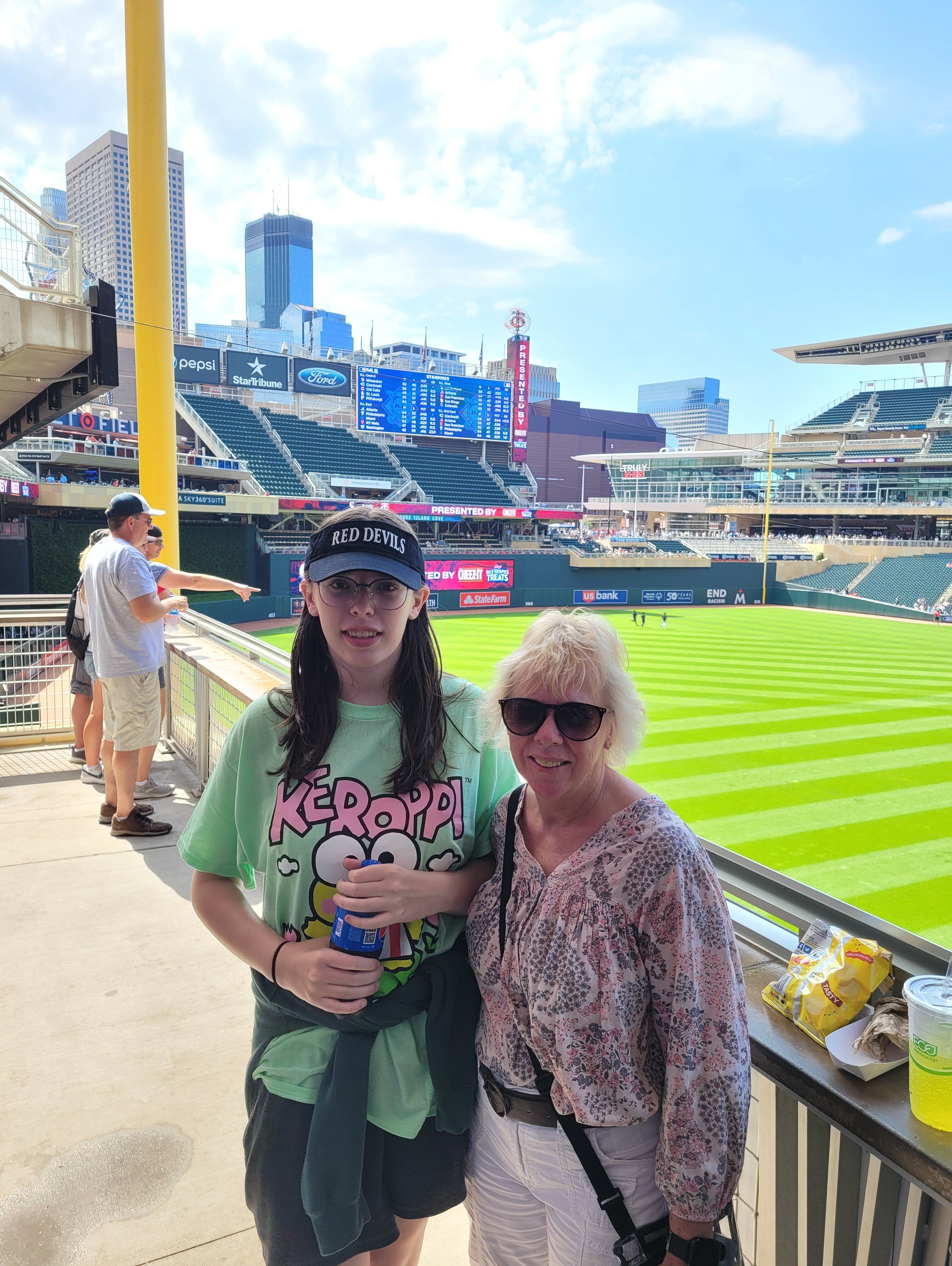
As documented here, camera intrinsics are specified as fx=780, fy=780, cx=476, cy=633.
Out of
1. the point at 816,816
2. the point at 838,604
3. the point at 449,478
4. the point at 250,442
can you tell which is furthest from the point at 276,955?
the point at 449,478

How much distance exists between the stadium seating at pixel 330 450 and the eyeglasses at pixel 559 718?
3723 cm

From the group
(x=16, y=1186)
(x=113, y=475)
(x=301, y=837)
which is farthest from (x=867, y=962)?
(x=113, y=475)

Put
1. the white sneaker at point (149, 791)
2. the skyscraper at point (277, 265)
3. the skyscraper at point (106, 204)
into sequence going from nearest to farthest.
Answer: the white sneaker at point (149, 791) → the skyscraper at point (106, 204) → the skyscraper at point (277, 265)

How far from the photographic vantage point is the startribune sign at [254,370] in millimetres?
41188

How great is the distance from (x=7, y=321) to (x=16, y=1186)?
631 cm

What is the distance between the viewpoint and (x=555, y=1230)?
1173 millimetres

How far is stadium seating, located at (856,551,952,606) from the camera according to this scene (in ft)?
111

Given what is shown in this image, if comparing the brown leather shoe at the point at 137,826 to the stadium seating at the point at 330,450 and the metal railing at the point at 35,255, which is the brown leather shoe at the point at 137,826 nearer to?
the metal railing at the point at 35,255

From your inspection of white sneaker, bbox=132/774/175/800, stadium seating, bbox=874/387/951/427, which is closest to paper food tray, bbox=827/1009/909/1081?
white sneaker, bbox=132/774/175/800

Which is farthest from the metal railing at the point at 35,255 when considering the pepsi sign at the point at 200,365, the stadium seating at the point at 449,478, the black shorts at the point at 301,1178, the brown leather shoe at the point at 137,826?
the pepsi sign at the point at 200,365

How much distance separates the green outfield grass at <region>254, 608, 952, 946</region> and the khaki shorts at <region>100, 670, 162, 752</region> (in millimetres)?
2760

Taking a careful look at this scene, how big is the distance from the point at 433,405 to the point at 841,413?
118 feet

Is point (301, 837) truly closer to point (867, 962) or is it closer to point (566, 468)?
point (867, 962)

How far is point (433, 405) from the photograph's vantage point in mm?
42500
